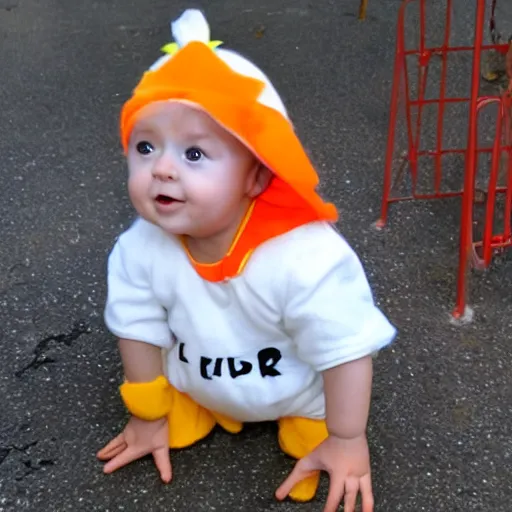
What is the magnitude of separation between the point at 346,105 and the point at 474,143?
3.33 ft

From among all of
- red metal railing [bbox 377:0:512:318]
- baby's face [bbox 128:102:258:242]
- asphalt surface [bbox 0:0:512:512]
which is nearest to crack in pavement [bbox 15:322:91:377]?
asphalt surface [bbox 0:0:512:512]

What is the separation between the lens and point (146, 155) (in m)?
1.14

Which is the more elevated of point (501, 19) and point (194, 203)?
point (194, 203)

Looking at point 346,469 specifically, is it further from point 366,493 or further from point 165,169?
point 165,169

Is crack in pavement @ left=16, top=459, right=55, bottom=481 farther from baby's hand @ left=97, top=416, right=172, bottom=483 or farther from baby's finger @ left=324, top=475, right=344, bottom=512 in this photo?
baby's finger @ left=324, top=475, right=344, bottom=512

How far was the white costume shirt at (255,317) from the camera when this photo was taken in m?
1.19

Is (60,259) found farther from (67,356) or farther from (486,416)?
(486,416)

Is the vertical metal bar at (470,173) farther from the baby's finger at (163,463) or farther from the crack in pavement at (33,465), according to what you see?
the crack in pavement at (33,465)

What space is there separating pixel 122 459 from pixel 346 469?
388 mm

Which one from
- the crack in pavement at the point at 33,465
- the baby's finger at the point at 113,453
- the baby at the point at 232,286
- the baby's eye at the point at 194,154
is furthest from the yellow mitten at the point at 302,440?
the baby's eye at the point at 194,154

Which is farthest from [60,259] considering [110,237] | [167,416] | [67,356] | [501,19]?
[501,19]

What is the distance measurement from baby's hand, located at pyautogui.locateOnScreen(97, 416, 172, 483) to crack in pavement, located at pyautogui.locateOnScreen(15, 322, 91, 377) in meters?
0.28

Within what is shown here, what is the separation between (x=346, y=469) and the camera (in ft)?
4.20

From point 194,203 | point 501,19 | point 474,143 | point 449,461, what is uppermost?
point 194,203
